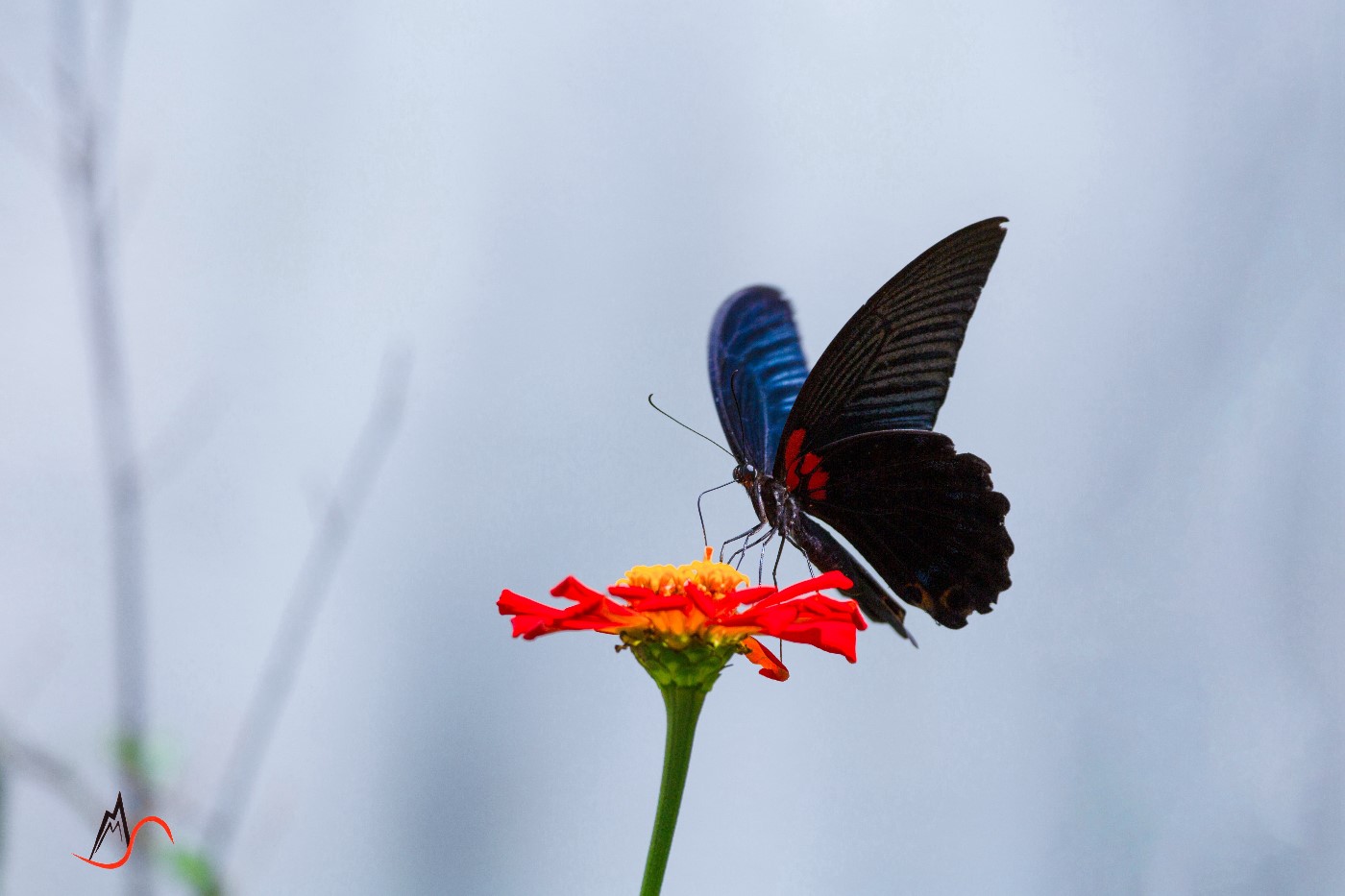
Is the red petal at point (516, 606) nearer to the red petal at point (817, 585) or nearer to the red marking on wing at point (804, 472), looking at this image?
the red petal at point (817, 585)

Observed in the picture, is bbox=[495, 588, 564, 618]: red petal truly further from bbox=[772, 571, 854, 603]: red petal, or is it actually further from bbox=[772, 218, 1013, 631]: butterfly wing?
bbox=[772, 218, 1013, 631]: butterfly wing

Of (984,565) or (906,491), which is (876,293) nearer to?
(906,491)

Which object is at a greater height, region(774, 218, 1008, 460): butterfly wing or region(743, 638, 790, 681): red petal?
region(774, 218, 1008, 460): butterfly wing

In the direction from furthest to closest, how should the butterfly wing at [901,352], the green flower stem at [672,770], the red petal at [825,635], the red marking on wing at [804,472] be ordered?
the red marking on wing at [804,472], the butterfly wing at [901,352], the red petal at [825,635], the green flower stem at [672,770]

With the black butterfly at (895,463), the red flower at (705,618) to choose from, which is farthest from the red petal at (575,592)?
the black butterfly at (895,463)

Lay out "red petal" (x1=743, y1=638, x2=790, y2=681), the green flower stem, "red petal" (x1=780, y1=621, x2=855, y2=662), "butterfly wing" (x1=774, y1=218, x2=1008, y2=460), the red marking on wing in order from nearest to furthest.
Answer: the green flower stem < "red petal" (x1=780, y1=621, x2=855, y2=662) < "red petal" (x1=743, y1=638, x2=790, y2=681) < "butterfly wing" (x1=774, y1=218, x2=1008, y2=460) < the red marking on wing

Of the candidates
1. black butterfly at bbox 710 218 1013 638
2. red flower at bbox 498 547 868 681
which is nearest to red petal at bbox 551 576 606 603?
red flower at bbox 498 547 868 681
